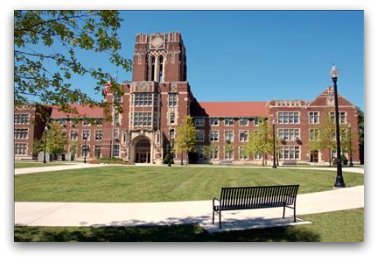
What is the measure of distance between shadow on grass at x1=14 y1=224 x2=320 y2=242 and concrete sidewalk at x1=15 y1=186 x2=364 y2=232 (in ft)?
0.92

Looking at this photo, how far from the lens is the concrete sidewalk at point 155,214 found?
7.38m

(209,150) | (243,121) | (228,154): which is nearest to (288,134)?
(243,121)

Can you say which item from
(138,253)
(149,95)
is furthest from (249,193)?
(149,95)

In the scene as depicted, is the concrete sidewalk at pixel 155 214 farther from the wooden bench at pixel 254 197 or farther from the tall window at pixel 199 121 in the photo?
the tall window at pixel 199 121

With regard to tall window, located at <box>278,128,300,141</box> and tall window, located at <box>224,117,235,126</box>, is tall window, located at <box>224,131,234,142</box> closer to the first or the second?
tall window, located at <box>224,117,235,126</box>

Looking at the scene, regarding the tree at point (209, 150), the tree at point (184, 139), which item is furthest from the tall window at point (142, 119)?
the tree at point (209, 150)

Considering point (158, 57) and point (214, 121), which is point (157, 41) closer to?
point (158, 57)

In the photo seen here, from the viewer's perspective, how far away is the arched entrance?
152 ft

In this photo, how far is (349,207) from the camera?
8.90 metres

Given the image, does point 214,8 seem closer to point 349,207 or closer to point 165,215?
point 165,215

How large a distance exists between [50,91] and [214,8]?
190 inches

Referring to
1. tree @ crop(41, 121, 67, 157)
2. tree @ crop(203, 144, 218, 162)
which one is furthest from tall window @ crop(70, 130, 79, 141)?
tree @ crop(203, 144, 218, 162)

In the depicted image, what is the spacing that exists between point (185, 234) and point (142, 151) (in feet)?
→ 133

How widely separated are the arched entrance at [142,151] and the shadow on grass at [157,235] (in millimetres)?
39515
